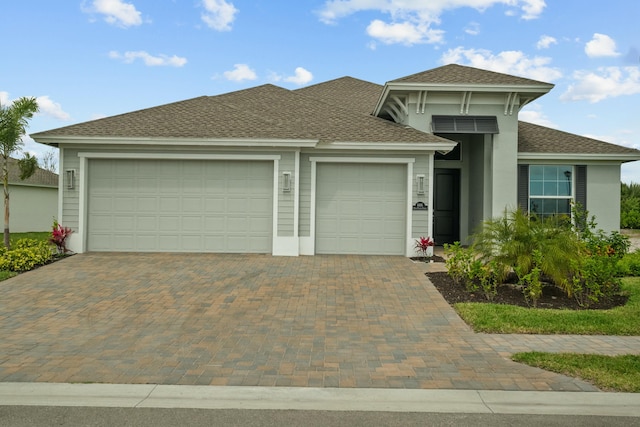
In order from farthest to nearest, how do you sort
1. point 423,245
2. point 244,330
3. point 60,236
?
point 423,245 < point 60,236 < point 244,330

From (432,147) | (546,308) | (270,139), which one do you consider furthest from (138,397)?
(432,147)

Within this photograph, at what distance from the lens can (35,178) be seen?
2486cm

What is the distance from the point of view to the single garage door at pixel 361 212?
12.9m

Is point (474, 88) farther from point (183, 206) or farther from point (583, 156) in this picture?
point (183, 206)

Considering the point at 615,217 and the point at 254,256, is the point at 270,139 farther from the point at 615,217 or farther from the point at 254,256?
the point at 615,217

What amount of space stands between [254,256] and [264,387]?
7657 millimetres

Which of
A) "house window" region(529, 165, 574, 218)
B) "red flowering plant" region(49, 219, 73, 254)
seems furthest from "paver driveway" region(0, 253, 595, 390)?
"house window" region(529, 165, 574, 218)

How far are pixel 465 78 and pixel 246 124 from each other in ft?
21.3

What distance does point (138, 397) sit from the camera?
177 inches

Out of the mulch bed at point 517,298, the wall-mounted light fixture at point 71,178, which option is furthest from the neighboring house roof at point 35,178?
the mulch bed at point 517,298

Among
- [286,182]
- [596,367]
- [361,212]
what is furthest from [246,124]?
[596,367]

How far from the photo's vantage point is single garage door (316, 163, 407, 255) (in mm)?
12930

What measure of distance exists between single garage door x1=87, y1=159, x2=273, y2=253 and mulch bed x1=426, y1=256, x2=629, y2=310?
5290 millimetres

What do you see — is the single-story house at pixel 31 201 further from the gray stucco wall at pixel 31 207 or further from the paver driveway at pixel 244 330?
the paver driveway at pixel 244 330
